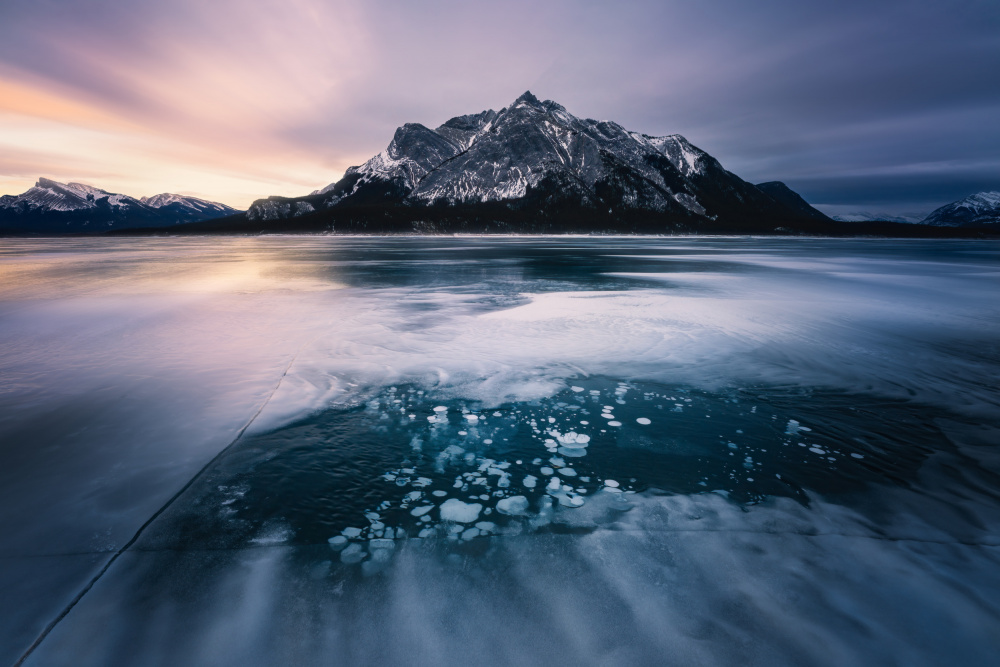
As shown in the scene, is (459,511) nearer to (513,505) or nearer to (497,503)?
(497,503)

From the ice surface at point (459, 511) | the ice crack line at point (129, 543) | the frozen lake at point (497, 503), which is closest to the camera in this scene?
the ice crack line at point (129, 543)

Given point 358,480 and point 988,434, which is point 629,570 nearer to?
point 358,480

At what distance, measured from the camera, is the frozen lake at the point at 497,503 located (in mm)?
2947

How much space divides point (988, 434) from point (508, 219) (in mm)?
197511

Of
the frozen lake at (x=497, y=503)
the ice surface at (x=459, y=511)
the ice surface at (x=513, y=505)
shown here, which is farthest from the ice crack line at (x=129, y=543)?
the ice surface at (x=513, y=505)

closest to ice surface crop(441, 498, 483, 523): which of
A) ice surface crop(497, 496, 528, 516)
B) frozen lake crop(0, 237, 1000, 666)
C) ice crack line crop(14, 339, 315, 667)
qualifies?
frozen lake crop(0, 237, 1000, 666)

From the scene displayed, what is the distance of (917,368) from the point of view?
8.50m

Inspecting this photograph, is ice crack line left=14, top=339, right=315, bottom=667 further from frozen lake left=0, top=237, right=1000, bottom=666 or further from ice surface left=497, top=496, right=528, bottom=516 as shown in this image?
ice surface left=497, top=496, right=528, bottom=516

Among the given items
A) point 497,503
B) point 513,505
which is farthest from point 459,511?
point 513,505

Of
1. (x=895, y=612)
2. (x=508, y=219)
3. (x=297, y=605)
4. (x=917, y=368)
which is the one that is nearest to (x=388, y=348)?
(x=297, y=605)

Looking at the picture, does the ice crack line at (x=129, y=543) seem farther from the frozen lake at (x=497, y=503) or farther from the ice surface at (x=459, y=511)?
the ice surface at (x=459, y=511)

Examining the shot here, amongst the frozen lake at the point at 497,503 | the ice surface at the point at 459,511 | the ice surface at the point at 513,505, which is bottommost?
the ice surface at the point at 459,511

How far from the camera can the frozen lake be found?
295 cm

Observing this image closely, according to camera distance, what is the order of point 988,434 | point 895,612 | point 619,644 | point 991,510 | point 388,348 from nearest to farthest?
point 619,644
point 895,612
point 991,510
point 988,434
point 388,348
